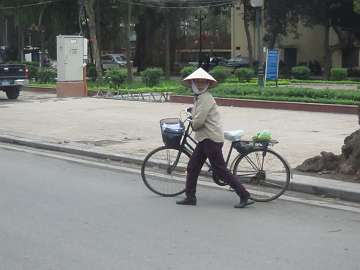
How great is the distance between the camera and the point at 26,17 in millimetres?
45469

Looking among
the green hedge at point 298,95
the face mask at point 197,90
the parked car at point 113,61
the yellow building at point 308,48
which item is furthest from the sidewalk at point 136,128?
the parked car at point 113,61

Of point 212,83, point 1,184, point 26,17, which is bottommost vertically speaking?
point 1,184

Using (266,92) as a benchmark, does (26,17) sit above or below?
above

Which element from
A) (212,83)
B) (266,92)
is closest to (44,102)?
(266,92)

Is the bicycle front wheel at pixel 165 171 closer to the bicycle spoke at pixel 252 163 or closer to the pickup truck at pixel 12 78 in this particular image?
the bicycle spoke at pixel 252 163

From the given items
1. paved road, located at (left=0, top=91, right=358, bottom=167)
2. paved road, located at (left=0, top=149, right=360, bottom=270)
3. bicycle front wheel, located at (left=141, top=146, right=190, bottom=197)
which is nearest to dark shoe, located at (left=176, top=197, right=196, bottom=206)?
paved road, located at (left=0, top=149, right=360, bottom=270)

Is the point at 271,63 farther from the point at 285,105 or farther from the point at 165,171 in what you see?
the point at 165,171

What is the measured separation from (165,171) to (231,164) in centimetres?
102

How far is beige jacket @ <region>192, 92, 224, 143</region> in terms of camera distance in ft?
25.6

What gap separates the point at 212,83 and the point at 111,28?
3957cm

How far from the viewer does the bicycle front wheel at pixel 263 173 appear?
8320 mm

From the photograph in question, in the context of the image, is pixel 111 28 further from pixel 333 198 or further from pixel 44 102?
pixel 333 198

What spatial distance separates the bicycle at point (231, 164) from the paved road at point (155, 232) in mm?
286

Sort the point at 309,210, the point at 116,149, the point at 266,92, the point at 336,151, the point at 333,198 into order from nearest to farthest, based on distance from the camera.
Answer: the point at 309,210 < the point at 333,198 < the point at 336,151 < the point at 116,149 < the point at 266,92
